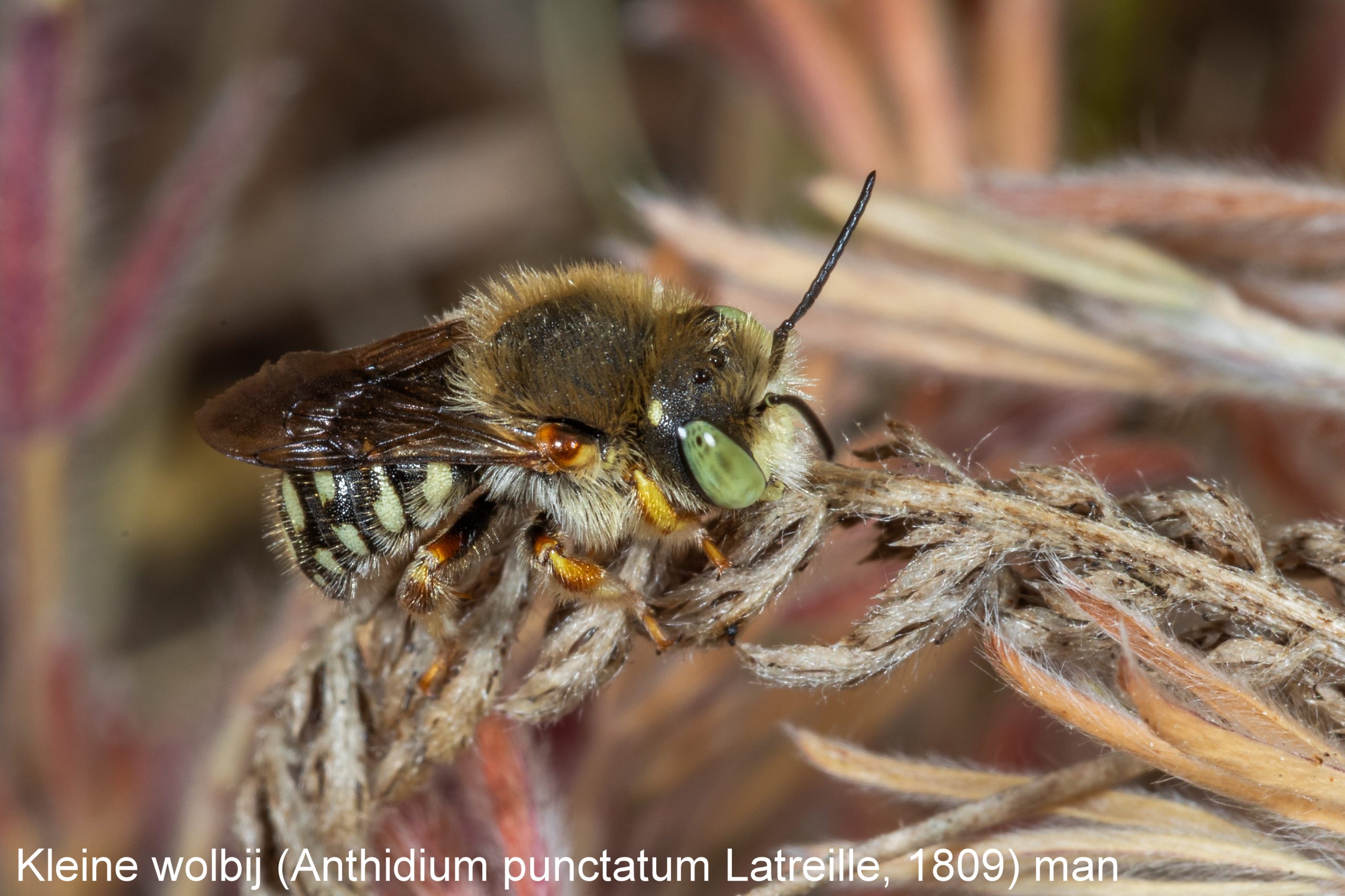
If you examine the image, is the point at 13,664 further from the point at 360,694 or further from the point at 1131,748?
the point at 1131,748

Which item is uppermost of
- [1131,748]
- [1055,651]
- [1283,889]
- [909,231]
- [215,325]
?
[215,325]

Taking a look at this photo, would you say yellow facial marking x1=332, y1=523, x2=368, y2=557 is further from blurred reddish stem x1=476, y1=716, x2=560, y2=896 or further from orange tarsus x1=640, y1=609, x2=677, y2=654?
orange tarsus x1=640, y1=609, x2=677, y2=654

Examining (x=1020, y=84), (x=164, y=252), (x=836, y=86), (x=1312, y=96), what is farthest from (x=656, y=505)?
(x=1312, y=96)

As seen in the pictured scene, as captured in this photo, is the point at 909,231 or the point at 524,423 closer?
the point at 524,423

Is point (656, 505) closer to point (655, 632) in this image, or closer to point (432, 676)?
point (655, 632)

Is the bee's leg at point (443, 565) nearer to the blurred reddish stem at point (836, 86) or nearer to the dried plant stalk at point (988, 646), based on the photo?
the dried plant stalk at point (988, 646)

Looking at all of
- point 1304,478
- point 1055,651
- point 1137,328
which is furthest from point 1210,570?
point 1304,478
